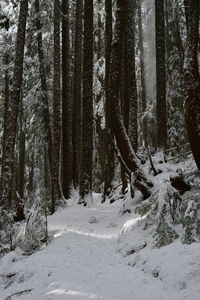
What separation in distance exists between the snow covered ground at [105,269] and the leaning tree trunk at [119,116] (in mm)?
1296

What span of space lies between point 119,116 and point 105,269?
3863 mm

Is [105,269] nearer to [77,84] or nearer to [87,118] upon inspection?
[87,118]

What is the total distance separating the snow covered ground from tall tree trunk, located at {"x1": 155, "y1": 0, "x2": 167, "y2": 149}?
13.5 ft

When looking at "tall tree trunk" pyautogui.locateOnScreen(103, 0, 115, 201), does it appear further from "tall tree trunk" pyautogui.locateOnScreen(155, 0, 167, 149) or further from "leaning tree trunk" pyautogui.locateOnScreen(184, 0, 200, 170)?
"leaning tree trunk" pyautogui.locateOnScreen(184, 0, 200, 170)

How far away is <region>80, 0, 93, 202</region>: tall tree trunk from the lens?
12289 mm

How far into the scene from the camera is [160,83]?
11617 millimetres

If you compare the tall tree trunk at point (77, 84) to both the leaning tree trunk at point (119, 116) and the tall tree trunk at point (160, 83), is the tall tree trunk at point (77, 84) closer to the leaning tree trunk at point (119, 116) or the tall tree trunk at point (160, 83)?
the tall tree trunk at point (160, 83)

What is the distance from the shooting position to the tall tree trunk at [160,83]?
11.4 m

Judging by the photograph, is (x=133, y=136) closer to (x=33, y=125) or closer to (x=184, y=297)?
(x=184, y=297)

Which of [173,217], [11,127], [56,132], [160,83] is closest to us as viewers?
[173,217]

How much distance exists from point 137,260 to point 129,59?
335 inches

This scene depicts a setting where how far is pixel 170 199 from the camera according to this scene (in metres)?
6.36

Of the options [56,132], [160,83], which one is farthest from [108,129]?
[160,83]

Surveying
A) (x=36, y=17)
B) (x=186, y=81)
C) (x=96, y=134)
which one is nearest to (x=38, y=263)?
(x=186, y=81)
